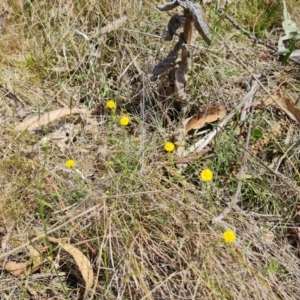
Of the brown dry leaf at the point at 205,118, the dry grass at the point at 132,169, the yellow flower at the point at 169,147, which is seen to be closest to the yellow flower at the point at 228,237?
the dry grass at the point at 132,169

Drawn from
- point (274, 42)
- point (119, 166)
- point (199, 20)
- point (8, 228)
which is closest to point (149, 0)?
point (274, 42)

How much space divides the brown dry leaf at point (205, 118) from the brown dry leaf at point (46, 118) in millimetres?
413

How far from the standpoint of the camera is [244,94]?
2020 millimetres

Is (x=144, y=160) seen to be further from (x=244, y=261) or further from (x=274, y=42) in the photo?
(x=274, y=42)

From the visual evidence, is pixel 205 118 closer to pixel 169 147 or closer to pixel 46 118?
pixel 169 147

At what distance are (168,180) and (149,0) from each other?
1048 millimetres

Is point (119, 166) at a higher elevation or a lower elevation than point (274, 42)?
lower

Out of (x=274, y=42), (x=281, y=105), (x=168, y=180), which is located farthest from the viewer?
(x=274, y=42)

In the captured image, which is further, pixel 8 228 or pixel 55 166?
pixel 55 166

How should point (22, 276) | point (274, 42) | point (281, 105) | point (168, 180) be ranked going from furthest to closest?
point (274, 42) < point (281, 105) < point (168, 180) < point (22, 276)

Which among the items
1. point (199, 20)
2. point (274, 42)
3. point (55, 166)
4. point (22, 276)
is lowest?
point (22, 276)

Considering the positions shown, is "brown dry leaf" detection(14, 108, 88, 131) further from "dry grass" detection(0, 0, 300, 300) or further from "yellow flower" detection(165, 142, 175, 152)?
"yellow flower" detection(165, 142, 175, 152)

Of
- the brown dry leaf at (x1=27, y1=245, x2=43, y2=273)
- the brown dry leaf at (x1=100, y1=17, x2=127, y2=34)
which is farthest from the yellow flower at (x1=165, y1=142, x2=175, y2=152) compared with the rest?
the brown dry leaf at (x1=100, y1=17, x2=127, y2=34)

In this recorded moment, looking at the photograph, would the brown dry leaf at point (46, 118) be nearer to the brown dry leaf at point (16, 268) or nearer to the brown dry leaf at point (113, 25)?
the brown dry leaf at point (113, 25)
